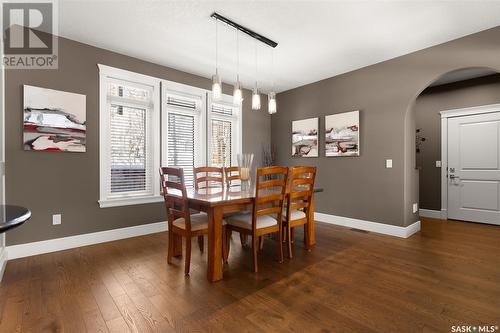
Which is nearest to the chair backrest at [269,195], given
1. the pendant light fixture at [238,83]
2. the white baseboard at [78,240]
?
the pendant light fixture at [238,83]

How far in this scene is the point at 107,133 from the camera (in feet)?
11.4

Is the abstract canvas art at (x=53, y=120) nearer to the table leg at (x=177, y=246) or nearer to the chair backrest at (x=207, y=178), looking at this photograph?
the chair backrest at (x=207, y=178)

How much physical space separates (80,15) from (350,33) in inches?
120

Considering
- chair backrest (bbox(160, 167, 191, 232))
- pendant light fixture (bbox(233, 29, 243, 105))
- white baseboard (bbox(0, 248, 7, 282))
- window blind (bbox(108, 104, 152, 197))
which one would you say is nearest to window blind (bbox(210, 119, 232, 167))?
pendant light fixture (bbox(233, 29, 243, 105))

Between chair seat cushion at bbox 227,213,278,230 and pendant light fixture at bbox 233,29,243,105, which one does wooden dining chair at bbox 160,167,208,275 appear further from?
pendant light fixture at bbox 233,29,243,105

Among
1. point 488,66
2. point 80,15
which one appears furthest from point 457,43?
point 80,15

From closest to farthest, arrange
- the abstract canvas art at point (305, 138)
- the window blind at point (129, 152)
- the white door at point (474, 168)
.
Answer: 1. the window blind at point (129, 152)
2. the white door at point (474, 168)
3. the abstract canvas art at point (305, 138)

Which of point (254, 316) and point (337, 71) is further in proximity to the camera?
point (337, 71)

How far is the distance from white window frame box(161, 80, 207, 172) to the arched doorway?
145 inches

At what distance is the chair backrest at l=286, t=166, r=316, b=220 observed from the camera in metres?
2.77

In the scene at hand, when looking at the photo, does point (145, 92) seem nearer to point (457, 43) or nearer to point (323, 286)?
point (323, 286)

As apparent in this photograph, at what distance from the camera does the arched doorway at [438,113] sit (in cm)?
438

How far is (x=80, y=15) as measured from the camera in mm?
2686

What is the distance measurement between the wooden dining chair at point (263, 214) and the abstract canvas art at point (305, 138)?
94.6 inches
